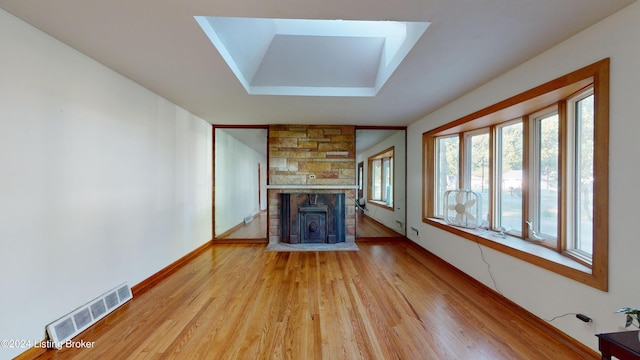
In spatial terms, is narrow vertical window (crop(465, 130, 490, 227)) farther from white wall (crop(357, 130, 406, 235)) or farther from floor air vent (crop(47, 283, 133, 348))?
floor air vent (crop(47, 283, 133, 348))

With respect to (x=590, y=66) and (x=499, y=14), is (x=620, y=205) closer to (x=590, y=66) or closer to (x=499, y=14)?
(x=590, y=66)

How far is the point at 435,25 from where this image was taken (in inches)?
58.5

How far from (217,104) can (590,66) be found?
140 inches

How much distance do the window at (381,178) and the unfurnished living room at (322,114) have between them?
177 centimetres

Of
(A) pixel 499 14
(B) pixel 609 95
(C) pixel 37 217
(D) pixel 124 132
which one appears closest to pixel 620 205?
(B) pixel 609 95

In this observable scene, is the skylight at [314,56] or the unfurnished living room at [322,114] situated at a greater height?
the skylight at [314,56]

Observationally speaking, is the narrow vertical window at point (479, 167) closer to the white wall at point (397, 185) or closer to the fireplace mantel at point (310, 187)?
the white wall at point (397, 185)

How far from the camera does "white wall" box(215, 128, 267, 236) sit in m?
4.58

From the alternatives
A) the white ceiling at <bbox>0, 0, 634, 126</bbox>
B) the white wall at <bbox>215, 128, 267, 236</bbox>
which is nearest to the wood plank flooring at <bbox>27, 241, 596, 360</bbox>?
the white wall at <bbox>215, 128, 267, 236</bbox>

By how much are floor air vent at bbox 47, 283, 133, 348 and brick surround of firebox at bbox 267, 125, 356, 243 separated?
2.29 meters

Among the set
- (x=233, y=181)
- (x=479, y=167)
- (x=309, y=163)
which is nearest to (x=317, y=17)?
(x=479, y=167)

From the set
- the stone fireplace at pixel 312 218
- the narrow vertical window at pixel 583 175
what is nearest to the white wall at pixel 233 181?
the stone fireplace at pixel 312 218

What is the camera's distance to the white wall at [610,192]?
4.39 feet

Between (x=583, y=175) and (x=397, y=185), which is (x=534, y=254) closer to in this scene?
(x=583, y=175)
